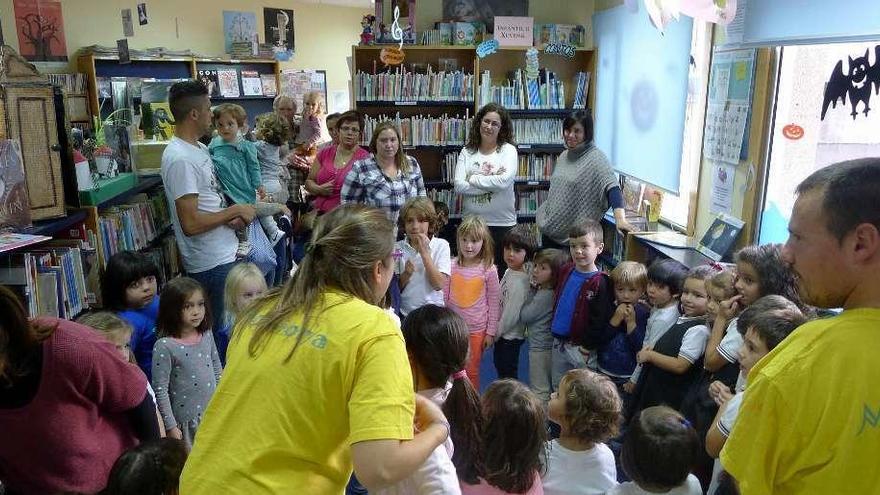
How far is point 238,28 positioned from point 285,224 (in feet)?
14.9

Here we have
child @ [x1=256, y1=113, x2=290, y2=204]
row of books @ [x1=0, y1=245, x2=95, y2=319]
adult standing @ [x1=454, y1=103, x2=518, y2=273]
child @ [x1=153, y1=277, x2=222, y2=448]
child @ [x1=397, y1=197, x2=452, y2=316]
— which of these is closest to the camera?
child @ [x1=153, y1=277, x2=222, y2=448]

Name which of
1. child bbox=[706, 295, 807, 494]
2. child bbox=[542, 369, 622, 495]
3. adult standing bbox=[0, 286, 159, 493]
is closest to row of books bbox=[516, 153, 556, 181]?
child bbox=[706, 295, 807, 494]

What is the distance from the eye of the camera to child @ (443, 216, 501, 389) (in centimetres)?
310

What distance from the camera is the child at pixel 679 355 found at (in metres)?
2.34

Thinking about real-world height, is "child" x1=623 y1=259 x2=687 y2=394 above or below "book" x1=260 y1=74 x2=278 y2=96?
below

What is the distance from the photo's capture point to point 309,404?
3.67 feet

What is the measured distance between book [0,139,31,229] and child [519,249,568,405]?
2185mm

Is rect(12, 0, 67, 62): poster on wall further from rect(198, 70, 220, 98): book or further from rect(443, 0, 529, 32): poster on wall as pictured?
rect(443, 0, 529, 32): poster on wall

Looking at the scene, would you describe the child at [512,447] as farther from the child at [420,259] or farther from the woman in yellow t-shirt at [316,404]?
the child at [420,259]

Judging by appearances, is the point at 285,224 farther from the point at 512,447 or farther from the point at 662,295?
the point at 512,447

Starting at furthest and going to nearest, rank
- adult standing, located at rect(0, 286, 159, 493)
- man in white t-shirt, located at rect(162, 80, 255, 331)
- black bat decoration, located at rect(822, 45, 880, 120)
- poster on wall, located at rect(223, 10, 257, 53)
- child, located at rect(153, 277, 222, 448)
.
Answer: poster on wall, located at rect(223, 10, 257, 53) < man in white t-shirt, located at rect(162, 80, 255, 331) < black bat decoration, located at rect(822, 45, 880, 120) < child, located at rect(153, 277, 222, 448) < adult standing, located at rect(0, 286, 159, 493)

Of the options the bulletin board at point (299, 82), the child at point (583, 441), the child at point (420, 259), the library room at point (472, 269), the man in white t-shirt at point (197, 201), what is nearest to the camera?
the library room at point (472, 269)

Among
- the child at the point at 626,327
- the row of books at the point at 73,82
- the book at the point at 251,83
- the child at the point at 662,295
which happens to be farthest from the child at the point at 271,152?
the book at the point at 251,83

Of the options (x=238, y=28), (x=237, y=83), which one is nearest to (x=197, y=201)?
(x=237, y=83)
